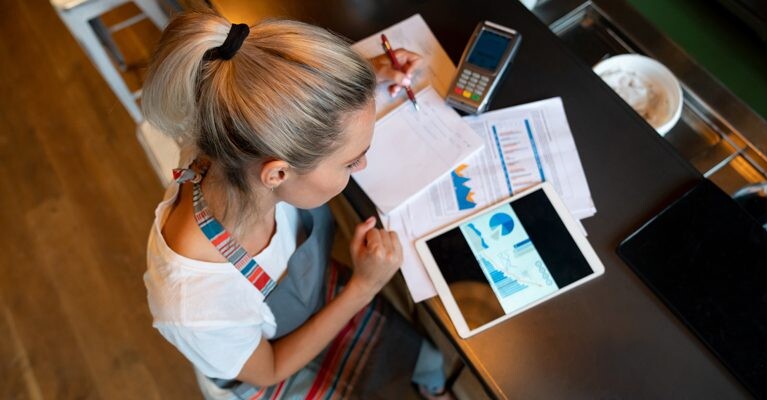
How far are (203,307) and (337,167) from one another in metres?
0.27

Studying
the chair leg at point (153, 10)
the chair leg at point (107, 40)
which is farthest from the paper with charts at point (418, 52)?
the chair leg at point (107, 40)

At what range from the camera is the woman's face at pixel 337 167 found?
2.14 feet

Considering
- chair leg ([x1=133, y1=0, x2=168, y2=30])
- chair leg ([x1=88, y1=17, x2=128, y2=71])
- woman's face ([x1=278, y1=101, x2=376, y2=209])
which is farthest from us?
chair leg ([x1=88, y1=17, x2=128, y2=71])

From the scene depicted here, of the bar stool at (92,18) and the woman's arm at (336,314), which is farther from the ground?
the bar stool at (92,18)

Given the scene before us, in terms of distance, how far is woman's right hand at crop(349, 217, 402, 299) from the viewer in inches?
29.8

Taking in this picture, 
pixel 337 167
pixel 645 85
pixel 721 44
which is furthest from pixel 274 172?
pixel 721 44

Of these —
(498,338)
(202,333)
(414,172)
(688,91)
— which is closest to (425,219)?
(414,172)

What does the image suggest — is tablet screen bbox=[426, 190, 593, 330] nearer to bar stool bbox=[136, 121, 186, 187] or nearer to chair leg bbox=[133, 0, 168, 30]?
bar stool bbox=[136, 121, 186, 187]

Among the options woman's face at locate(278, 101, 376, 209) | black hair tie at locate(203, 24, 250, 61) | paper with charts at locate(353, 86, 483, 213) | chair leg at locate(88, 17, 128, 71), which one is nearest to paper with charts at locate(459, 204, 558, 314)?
paper with charts at locate(353, 86, 483, 213)

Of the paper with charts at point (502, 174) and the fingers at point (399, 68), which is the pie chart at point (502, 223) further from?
the fingers at point (399, 68)

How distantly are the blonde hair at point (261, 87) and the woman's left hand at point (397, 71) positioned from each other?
0.23m

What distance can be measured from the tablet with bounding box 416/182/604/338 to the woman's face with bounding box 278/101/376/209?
171 millimetres

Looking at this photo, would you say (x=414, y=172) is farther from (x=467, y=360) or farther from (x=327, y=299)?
(x=327, y=299)

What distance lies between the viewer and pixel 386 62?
886mm
